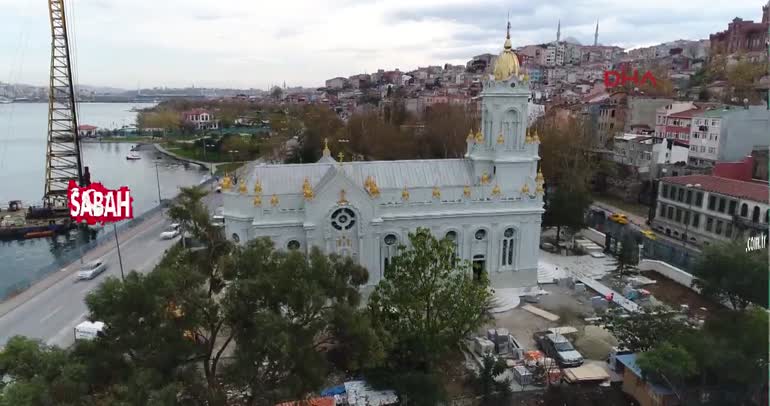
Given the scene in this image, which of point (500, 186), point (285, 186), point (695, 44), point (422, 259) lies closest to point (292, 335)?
point (422, 259)

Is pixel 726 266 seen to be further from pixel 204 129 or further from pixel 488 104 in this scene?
pixel 204 129

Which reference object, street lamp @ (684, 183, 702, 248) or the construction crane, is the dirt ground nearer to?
street lamp @ (684, 183, 702, 248)

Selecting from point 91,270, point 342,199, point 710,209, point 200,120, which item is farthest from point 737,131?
point 200,120

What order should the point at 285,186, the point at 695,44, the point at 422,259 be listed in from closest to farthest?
the point at 422,259 → the point at 285,186 → the point at 695,44

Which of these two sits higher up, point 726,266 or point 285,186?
point 285,186

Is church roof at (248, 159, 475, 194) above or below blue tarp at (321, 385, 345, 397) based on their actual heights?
above

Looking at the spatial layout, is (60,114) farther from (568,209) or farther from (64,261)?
(568,209)

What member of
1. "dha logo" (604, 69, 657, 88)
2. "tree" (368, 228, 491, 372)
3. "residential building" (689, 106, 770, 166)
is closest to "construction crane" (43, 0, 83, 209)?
"tree" (368, 228, 491, 372)
